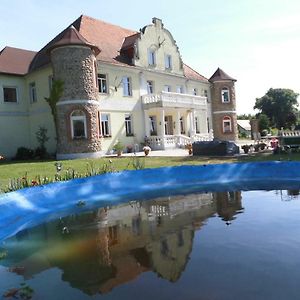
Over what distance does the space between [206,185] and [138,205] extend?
4111mm

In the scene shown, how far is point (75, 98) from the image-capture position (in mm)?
25359

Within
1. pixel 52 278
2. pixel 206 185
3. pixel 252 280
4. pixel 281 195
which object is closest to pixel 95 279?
pixel 52 278

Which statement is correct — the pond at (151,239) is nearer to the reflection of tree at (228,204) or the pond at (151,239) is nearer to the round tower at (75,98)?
the reflection of tree at (228,204)

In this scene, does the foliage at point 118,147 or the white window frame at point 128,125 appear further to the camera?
the white window frame at point 128,125

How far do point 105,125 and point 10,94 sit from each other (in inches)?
340

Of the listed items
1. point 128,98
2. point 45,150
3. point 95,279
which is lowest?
point 95,279

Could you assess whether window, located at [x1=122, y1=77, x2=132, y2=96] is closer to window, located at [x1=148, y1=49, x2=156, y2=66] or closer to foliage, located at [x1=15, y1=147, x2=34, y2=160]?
window, located at [x1=148, y1=49, x2=156, y2=66]

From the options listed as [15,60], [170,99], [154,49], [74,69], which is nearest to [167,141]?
→ [170,99]

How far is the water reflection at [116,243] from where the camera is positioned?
20.2 feet

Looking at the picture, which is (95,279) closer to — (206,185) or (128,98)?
(206,185)

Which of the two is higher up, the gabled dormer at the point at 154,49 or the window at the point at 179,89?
the gabled dormer at the point at 154,49

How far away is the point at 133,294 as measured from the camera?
5180 millimetres

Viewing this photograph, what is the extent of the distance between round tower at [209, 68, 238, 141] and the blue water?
28.8 metres

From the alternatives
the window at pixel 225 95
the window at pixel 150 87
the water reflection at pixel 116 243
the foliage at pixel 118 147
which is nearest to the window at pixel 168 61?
the window at pixel 150 87
